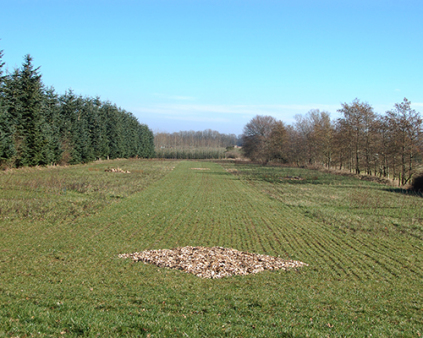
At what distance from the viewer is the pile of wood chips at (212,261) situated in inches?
427

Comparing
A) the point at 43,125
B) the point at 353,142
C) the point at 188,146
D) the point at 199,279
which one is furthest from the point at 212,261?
the point at 188,146

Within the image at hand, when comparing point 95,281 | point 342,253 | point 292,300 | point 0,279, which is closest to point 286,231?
point 342,253

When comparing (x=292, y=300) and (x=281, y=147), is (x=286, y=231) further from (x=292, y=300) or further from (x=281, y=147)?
(x=281, y=147)

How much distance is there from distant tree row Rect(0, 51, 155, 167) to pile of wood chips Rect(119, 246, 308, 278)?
101ft

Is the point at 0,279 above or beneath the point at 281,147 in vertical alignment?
beneath

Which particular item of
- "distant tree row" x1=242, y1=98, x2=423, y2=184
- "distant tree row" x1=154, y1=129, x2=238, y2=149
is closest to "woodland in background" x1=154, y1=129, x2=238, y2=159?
"distant tree row" x1=154, y1=129, x2=238, y2=149

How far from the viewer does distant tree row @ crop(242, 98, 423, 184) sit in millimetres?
42094

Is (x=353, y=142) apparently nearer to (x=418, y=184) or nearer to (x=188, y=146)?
(x=418, y=184)

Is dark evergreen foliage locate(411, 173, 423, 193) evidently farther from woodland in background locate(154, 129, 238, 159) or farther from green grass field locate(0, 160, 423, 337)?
woodland in background locate(154, 129, 238, 159)

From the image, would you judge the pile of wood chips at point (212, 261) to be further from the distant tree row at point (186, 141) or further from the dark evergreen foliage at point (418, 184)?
the distant tree row at point (186, 141)

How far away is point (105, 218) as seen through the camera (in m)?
19.3

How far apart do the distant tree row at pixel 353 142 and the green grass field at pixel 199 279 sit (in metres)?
21.0

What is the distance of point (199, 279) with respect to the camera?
1003 cm

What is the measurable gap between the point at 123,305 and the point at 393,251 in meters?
11.9
